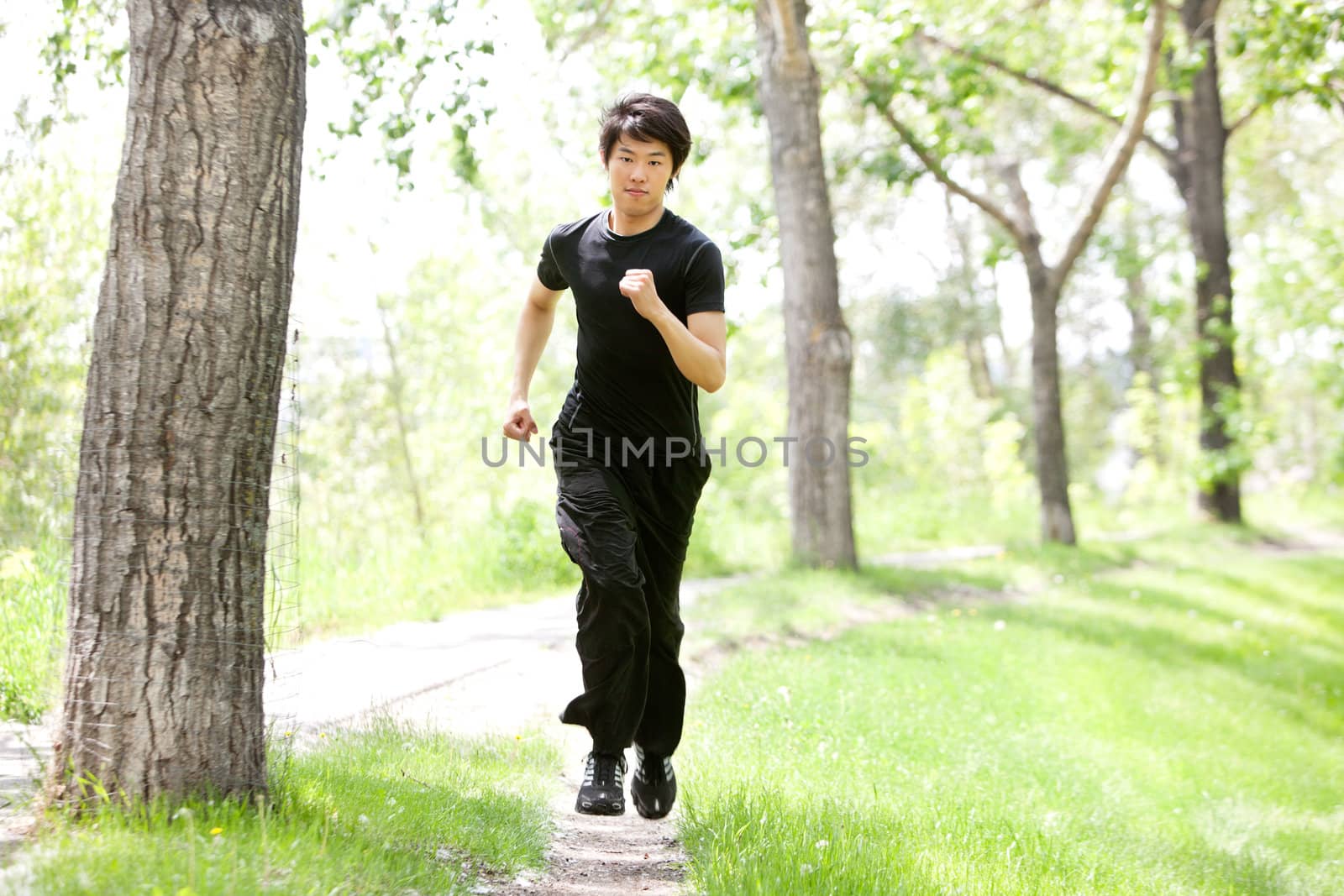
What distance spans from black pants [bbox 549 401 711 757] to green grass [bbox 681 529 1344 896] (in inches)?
17.0

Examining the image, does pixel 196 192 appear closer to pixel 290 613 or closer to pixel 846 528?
pixel 290 613

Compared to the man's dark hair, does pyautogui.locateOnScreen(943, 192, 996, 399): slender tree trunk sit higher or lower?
higher

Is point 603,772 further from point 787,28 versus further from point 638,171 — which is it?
point 787,28

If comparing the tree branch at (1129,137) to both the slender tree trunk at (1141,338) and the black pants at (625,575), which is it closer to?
the black pants at (625,575)

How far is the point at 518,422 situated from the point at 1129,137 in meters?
12.1

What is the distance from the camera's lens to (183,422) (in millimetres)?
3139

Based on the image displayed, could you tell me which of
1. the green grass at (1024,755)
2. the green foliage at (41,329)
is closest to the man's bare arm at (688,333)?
the green grass at (1024,755)

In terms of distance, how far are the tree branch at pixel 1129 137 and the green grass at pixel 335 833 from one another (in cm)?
1163

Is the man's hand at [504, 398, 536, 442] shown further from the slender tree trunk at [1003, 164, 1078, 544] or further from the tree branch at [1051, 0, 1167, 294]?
the slender tree trunk at [1003, 164, 1078, 544]

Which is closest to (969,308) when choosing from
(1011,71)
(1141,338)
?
(1141,338)

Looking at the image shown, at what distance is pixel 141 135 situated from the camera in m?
3.21

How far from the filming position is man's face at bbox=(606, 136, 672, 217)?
364cm

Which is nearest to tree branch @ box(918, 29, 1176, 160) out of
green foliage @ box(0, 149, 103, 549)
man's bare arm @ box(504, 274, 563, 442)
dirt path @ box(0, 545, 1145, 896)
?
dirt path @ box(0, 545, 1145, 896)

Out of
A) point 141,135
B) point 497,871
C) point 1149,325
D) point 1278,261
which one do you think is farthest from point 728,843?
point 1149,325
